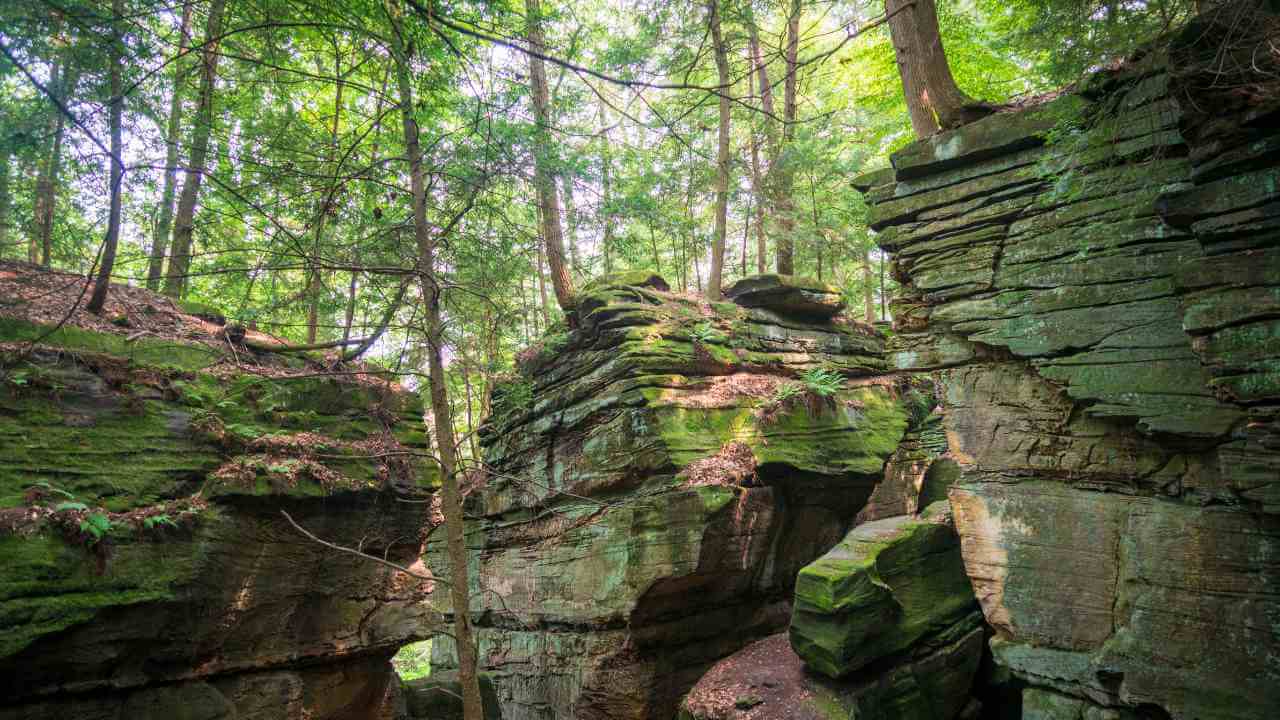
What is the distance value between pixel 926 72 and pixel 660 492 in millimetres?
6412

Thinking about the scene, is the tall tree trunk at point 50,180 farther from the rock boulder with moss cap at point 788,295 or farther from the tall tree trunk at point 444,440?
the rock boulder with moss cap at point 788,295

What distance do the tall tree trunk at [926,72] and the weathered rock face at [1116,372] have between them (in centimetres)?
59

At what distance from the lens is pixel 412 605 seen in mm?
8898

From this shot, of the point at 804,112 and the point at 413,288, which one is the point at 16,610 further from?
the point at 804,112

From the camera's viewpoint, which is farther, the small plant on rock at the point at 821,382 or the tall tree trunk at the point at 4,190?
the small plant on rock at the point at 821,382

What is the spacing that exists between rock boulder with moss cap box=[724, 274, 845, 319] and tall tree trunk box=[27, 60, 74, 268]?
32.1ft

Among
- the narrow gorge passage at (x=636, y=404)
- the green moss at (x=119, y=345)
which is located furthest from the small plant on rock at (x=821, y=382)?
the green moss at (x=119, y=345)

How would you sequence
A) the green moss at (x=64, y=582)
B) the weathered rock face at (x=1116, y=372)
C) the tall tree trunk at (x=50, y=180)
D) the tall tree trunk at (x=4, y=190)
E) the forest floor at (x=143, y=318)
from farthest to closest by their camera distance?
the forest floor at (x=143, y=318), the green moss at (x=64, y=582), the tall tree trunk at (x=4, y=190), the weathered rock face at (x=1116, y=372), the tall tree trunk at (x=50, y=180)

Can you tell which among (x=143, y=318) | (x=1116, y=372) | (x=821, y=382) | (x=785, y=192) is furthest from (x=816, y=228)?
(x=143, y=318)

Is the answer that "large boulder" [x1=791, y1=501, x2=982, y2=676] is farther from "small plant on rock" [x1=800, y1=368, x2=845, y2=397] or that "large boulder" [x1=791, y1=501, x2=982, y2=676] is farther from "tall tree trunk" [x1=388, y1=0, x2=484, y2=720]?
"tall tree trunk" [x1=388, y1=0, x2=484, y2=720]

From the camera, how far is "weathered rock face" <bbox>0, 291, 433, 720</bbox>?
5.96 metres

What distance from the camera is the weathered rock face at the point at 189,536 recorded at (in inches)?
235

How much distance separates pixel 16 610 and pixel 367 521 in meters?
3.57

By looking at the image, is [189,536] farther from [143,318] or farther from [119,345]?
[143,318]
